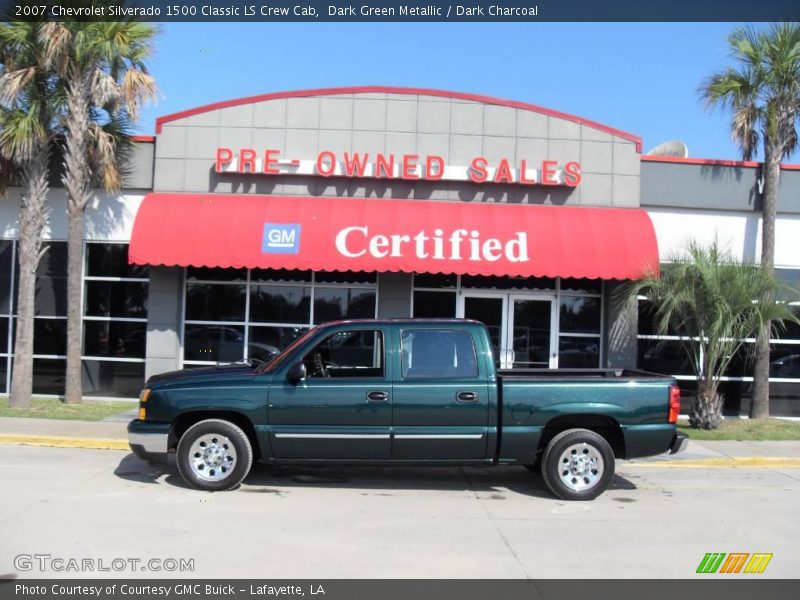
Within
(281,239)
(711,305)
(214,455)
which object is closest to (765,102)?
(711,305)

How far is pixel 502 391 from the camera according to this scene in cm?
736

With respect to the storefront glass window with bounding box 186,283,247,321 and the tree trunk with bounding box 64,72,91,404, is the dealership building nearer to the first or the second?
the storefront glass window with bounding box 186,283,247,321

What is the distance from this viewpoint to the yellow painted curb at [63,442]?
9852 mm

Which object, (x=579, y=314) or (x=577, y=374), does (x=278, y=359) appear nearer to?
(x=577, y=374)

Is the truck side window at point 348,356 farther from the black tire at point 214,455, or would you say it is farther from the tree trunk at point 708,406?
the tree trunk at point 708,406

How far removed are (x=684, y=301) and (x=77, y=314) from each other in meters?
10.8

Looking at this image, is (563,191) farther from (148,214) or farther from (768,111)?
(148,214)

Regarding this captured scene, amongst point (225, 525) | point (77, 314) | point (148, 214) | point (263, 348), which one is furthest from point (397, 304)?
point (225, 525)

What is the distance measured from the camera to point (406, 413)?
24.0 feet

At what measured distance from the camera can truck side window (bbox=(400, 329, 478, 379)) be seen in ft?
24.4

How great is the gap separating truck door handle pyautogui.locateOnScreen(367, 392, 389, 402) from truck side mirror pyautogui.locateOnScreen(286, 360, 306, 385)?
0.73m

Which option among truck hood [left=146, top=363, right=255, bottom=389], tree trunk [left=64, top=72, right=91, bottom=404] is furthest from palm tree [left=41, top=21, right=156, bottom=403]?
truck hood [left=146, top=363, right=255, bottom=389]

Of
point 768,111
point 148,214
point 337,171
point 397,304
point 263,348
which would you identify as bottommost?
point 263,348
